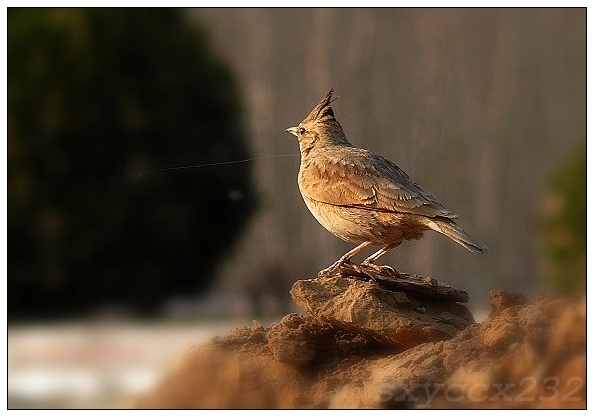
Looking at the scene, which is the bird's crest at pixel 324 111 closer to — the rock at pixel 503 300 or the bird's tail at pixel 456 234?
the bird's tail at pixel 456 234

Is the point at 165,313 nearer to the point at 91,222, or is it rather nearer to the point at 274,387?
the point at 91,222

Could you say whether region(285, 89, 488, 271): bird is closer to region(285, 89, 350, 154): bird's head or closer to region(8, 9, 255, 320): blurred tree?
region(285, 89, 350, 154): bird's head

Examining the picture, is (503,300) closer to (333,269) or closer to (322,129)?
(333,269)

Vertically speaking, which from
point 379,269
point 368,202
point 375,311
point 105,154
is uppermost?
point 105,154

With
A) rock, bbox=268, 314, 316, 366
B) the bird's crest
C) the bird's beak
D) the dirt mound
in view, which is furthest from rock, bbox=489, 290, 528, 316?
the bird's beak

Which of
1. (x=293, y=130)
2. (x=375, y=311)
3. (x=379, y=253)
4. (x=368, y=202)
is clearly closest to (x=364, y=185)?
(x=368, y=202)

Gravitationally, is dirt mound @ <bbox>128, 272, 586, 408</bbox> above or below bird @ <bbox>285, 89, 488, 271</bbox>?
below

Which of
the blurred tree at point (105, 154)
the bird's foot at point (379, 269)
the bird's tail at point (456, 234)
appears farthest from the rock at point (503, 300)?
the blurred tree at point (105, 154)
